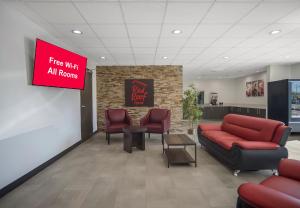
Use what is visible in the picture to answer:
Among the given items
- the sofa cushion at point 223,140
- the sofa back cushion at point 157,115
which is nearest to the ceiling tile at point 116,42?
the sofa back cushion at point 157,115

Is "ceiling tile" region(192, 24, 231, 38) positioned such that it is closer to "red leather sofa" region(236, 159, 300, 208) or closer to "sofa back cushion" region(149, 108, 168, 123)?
"red leather sofa" region(236, 159, 300, 208)

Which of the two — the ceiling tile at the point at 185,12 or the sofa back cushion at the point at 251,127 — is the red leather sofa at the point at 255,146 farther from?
the ceiling tile at the point at 185,12

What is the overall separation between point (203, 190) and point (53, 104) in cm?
334

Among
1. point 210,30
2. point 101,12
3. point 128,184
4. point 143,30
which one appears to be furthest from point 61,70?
point 210,30

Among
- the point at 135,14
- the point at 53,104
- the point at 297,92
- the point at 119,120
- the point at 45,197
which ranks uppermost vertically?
the point at 135,14

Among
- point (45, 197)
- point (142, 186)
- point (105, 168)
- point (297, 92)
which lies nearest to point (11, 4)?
point (45, 197)

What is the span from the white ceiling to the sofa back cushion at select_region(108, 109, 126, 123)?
6.33 ft

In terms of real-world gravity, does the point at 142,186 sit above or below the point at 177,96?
below

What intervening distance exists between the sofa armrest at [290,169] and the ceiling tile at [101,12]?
9.98 ft

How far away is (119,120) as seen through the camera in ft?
20.1

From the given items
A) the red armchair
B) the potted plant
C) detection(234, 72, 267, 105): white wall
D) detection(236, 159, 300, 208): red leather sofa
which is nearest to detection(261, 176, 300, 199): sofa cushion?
detection(236, 159, 300, 208): red leather sofa

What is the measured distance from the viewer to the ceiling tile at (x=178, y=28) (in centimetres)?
341

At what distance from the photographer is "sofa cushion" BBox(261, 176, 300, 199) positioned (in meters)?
1.76

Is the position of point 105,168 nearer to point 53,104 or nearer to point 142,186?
point 142,186
